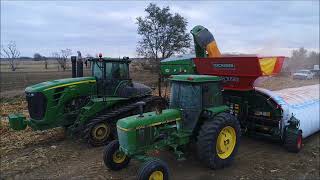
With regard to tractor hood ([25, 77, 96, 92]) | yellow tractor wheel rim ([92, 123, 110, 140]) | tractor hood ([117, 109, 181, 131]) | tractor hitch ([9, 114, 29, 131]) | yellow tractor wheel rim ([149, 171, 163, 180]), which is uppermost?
tractor hood ([25, 77, 96, 92])

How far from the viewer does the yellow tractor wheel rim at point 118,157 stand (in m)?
7.85

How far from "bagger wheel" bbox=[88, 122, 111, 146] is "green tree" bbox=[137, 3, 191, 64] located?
19121 millimetres

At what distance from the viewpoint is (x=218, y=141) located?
26.6 ft

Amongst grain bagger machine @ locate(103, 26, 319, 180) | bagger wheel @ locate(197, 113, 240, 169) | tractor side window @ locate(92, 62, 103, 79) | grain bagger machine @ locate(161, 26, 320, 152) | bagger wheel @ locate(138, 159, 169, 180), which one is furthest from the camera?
tractor side window @ locate(92, 62, 103, 79)

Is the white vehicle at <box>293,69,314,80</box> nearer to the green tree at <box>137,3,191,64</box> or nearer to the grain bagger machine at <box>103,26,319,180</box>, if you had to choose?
A: the green tree at <box>137,3,191,64</box>

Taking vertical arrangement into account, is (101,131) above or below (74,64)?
below

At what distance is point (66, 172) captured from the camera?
799 centimetres

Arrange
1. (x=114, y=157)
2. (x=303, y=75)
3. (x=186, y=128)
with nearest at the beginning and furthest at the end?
(x=114, y=157)
(x=186, y=128)
(x=303, y=75)

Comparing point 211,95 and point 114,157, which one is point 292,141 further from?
point 114,157

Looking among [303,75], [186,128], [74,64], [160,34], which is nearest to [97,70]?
[74,64]

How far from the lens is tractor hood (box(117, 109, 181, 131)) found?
7000mm

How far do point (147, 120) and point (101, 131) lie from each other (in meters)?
3.18

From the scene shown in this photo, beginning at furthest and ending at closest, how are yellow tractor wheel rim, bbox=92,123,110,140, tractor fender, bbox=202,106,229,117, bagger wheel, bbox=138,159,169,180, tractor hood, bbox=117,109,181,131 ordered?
yellow tractor wheel rim, bbox=92,123,110,140, tractor fender, bbox=202,106,229,117, tractor hood, bbox=117,109,181,131, bagger wheel, bbox=138,159,169,180

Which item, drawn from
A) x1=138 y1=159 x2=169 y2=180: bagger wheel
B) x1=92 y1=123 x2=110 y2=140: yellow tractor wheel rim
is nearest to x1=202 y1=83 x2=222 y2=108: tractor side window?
x1=138 y1=159 x2=169 y2=180: bagger wheel
